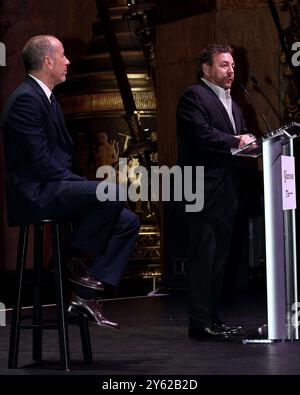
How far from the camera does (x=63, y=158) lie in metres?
4.99

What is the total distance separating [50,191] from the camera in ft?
15.8

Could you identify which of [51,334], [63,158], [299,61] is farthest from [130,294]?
[63,158]

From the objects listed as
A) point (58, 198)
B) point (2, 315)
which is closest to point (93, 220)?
point (58, 198)

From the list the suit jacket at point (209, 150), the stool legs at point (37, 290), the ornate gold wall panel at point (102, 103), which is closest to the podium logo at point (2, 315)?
the suit jacket at point (209, 150)

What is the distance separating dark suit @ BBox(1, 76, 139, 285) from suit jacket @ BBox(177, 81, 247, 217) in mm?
1277

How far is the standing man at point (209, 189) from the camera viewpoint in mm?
6145

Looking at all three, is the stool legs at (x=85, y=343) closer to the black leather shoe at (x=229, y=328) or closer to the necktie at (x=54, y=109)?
the necktie at (x=54, y=109)

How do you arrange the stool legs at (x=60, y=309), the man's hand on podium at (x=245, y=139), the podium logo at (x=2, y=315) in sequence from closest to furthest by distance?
the stool legs at (x=60, y=309) < the man's hand on podium at (x=245, y=139) < the podium logo at (x=2, y=315)

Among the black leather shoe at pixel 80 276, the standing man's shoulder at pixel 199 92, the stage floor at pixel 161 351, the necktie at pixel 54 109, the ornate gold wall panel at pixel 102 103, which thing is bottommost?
the stage floor at pixel 161 351

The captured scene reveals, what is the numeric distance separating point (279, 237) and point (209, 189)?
0.58m

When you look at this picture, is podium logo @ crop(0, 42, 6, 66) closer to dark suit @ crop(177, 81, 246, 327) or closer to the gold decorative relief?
the gold decorative relief

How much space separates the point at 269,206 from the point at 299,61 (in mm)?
3275

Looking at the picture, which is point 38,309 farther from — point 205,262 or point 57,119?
point 205,262

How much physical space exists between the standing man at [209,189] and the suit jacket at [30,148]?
1.36 metres
